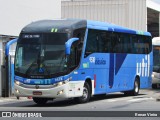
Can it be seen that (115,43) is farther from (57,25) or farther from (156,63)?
(156,63)

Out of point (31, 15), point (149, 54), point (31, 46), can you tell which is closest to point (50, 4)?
point (31, 15)

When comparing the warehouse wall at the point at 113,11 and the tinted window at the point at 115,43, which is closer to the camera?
the tinted window at the point at 115,43

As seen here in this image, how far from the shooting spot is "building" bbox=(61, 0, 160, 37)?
4272 centimetres

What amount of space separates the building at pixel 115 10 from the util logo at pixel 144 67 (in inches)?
638

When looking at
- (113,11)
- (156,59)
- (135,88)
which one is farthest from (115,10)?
(135,88)

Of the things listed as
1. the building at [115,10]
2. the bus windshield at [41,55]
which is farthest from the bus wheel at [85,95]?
the building at [115,10]

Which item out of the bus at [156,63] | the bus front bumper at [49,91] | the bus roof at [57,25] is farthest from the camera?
the bus at [156,63]

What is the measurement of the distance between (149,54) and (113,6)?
18138 millimetres

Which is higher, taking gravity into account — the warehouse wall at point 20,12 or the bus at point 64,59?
the warehouse wall at point 20,12

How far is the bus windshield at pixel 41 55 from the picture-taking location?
711 inches

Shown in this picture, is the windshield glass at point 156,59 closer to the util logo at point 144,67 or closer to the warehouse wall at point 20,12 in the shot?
the util logo at point 144,67

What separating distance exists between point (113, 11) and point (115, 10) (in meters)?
0.21

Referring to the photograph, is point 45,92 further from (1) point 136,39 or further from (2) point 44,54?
(1) point 136,39

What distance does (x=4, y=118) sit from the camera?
667 centimetres
